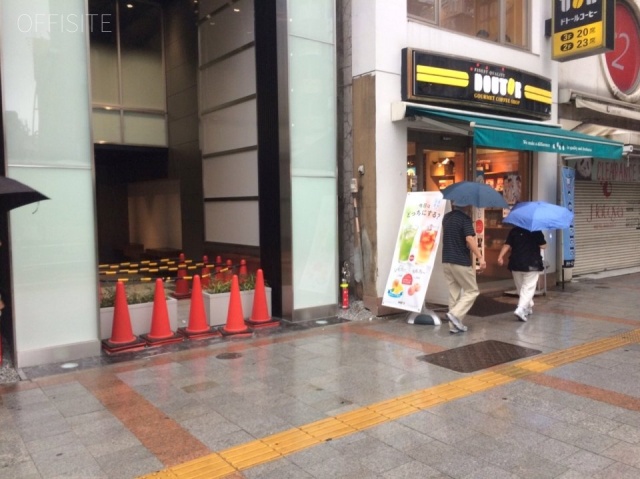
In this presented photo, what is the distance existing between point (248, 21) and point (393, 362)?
702 cm

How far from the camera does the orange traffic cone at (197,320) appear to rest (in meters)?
7.21

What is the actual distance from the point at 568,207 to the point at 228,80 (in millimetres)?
7634

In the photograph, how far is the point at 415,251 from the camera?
800cm

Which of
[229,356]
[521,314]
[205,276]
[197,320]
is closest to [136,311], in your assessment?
[197,320]

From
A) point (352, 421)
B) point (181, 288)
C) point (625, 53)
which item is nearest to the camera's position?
point (352, 421)

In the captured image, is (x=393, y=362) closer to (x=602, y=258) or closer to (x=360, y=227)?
(x=360, y=227)

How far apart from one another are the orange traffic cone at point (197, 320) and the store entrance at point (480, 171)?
4246 mm

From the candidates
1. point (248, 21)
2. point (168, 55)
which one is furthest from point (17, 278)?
point (168, 55)

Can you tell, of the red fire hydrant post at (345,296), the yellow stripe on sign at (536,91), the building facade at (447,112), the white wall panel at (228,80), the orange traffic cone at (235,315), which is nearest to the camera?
the orange traffic cone at (235,315)

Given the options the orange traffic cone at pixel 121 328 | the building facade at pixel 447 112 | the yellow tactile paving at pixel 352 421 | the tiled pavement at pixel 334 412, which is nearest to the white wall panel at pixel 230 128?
the building facade at pixel 447 112

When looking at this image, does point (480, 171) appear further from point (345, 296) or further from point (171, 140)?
point (171, 140)

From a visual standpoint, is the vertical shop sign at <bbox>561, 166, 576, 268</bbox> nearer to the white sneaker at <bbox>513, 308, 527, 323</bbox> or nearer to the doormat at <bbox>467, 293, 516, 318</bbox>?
the doormat at <bbox>467, 293, 516, 318</bbox>

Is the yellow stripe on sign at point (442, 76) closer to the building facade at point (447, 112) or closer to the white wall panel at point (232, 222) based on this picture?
the building facade at point (447, 112)

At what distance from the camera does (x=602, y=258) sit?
13.6 metres
